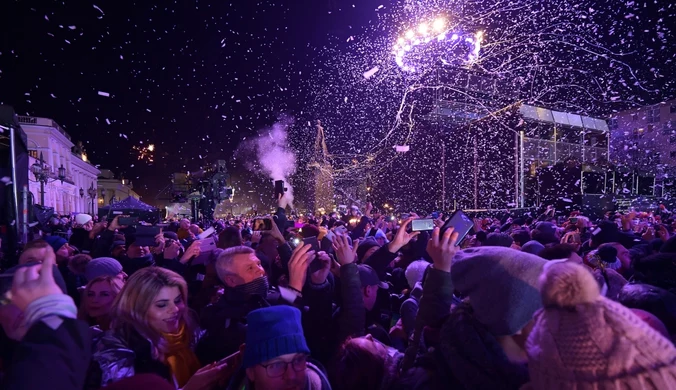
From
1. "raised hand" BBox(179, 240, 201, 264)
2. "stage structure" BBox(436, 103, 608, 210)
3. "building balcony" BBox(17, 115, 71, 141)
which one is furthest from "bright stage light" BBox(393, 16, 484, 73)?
"building balcony" BBox(17, 115, 71, 141)

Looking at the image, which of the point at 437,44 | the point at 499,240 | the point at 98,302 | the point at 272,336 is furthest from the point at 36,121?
the point at 272,336

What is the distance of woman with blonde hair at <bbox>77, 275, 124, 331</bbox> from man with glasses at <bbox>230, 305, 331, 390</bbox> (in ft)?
5.09

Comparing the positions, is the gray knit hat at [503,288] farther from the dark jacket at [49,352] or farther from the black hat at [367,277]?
the black hat at [367,277]

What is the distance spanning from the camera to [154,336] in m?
2.16

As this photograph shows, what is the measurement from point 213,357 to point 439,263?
1.53m

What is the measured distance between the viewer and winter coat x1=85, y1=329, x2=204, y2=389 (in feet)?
5.51

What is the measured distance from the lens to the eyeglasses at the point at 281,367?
1854mm

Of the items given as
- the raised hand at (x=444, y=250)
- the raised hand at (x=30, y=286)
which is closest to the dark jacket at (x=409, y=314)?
the raised hand at (x=444, y=250)

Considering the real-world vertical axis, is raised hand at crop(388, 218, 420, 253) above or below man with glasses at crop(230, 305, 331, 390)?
above

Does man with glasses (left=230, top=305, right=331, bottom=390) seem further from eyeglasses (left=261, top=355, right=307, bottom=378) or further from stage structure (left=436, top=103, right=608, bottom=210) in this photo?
stage structure (left=436, top=103, right=608, bottom=210)

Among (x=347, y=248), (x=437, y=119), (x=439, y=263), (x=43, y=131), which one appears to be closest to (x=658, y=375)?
(x=439, y=263)

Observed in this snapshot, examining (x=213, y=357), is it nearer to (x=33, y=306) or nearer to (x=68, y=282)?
(x=33, y=306)

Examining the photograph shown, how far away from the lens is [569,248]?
4078 mm

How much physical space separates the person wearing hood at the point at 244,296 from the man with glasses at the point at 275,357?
602mm
